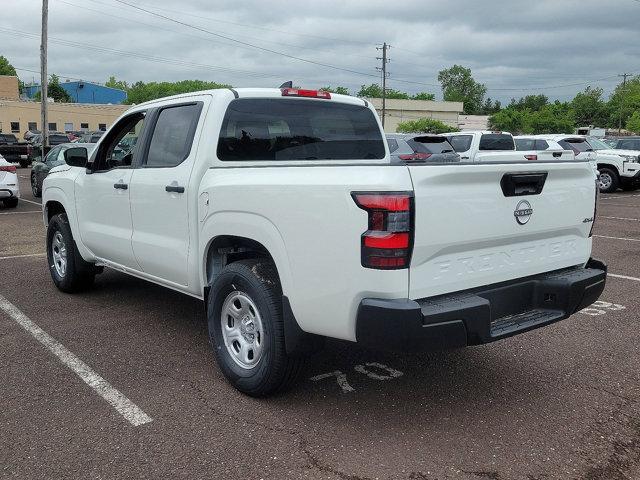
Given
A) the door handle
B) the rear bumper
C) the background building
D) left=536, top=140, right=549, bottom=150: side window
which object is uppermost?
the background building

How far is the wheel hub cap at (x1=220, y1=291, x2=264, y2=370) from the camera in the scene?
152 inches

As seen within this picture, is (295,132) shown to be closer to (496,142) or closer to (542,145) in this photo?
(496,142)

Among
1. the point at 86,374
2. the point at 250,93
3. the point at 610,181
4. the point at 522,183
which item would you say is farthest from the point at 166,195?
the point at 610,181

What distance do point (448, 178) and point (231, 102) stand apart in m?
1.84

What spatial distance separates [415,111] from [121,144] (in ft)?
327

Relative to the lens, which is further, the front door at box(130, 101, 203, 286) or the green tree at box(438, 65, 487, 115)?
the green tree at box(438, 65, 487, 115)

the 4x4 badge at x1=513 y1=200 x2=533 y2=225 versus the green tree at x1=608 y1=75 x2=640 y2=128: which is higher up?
the green tree at x1=608 y1=75 x2=640 y2=128

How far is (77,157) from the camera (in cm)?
563

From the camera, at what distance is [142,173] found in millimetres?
4805

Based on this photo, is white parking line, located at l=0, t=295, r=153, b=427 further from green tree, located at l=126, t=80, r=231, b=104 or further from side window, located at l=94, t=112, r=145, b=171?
green tree, located at l=126, t=80, r=231, b=104

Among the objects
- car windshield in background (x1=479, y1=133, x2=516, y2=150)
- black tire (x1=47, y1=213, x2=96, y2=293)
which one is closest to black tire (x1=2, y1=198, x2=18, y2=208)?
black tire (x1=47, y1=213, x2=96, y2=293)

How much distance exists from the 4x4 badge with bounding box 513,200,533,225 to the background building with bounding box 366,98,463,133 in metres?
94.6

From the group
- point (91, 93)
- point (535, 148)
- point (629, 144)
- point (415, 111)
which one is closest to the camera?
point (535, 148)

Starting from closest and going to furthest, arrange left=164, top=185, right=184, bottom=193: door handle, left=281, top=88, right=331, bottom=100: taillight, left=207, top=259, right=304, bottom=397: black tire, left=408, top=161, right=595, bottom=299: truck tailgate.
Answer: left=408, top=161, right=595, bottom=299: truck tailgate, left=207, top=259, right=304, bottom=397: black tire, left=164, top=185, right=184, bottom=193: door handle, left=281, top=88, right=331, bottom=100: taillight
